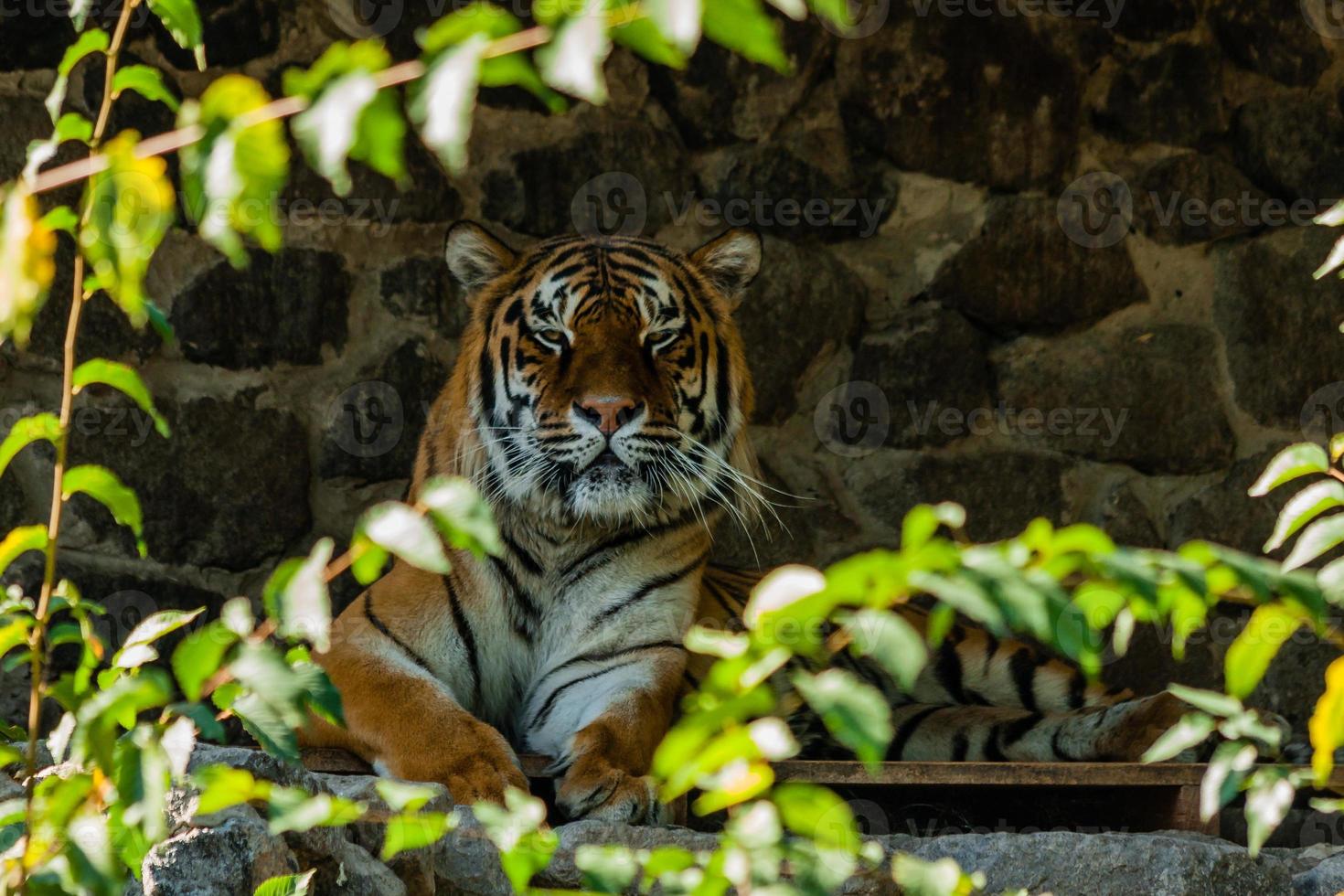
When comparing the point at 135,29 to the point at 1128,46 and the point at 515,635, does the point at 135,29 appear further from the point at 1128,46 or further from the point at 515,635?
the point at 1128,46

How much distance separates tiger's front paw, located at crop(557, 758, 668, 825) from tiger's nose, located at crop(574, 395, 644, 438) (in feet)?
2.28

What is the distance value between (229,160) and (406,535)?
0.24 metres

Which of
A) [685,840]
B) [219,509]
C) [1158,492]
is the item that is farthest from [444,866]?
[1158,492]

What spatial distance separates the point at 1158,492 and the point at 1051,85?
3.60 ft

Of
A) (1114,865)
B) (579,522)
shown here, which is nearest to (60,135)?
(1114,865)

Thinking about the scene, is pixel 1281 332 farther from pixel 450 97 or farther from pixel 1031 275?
pixel 450 97

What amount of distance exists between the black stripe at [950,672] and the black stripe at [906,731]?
0.15 metres

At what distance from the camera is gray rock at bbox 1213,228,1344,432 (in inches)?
165

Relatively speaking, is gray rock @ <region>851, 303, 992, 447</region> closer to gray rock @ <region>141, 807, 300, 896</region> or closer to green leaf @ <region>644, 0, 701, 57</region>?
gray rock @ <region>141, 807, 300, 896</region>

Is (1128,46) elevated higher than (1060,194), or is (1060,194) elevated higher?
(1128,46)

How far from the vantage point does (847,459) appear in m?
4.09
